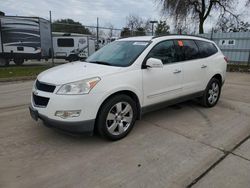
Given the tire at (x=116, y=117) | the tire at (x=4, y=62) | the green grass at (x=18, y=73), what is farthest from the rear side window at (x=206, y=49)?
the tire at (x=4, y=62)

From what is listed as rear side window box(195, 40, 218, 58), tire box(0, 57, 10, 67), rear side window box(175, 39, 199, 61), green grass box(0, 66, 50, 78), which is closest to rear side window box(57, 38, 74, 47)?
tire box(0, 57, 10, 67)

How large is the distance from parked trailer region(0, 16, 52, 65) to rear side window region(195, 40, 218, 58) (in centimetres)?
1336

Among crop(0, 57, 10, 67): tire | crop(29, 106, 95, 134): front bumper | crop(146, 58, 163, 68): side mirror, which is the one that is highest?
crop(146, 58, 163, 68): side mirror

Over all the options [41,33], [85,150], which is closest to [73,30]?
[41,33]

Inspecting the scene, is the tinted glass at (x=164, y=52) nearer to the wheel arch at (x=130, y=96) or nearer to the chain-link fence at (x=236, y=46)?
the wheel arch at (x=130, y=96)

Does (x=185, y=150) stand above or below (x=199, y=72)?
below

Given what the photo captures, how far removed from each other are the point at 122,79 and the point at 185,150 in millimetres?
1426

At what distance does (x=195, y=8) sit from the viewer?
733 inches

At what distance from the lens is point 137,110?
148 inches

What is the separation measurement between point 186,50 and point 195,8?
1617 cm

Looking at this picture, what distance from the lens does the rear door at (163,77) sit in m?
3.79

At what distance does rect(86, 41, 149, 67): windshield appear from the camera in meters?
3.75

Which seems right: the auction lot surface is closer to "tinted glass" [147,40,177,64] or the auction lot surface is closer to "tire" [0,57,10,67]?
"tinted glass" [147,40,177,64]

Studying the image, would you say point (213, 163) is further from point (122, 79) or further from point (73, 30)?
point (73, 30)
